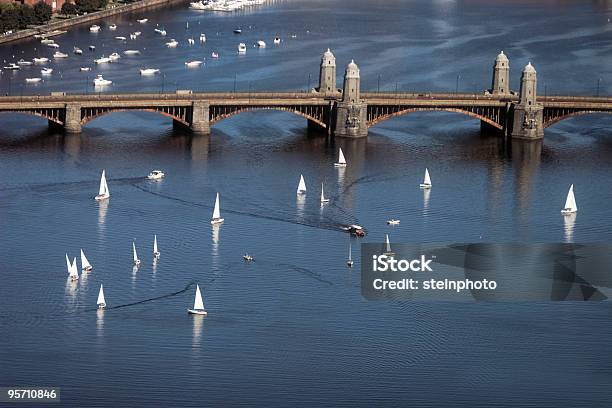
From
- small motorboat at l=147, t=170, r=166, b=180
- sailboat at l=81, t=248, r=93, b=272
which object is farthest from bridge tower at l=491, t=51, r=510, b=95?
sailboat at l=81, t=248, r=93, b=272

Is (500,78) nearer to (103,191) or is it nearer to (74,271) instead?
(103,191)

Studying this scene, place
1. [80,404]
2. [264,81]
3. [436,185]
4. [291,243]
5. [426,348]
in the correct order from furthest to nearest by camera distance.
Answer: [264,81]
[436,185]
[291,243]
[426,348]
[80,404]

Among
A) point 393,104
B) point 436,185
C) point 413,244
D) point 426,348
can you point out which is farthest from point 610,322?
point 393,104

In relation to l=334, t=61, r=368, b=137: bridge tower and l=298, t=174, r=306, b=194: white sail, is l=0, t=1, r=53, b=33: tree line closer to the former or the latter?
l=334, t=61, r=368, b=137: bridge tower

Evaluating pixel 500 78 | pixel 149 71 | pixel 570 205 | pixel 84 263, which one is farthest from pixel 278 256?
pixel 149 71

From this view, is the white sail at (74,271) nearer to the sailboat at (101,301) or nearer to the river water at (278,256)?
the river water at (278,256)

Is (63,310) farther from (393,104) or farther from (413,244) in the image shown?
(393,104)

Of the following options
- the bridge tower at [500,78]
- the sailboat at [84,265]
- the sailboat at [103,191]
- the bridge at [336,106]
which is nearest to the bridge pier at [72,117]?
the bridge at [336,106]
